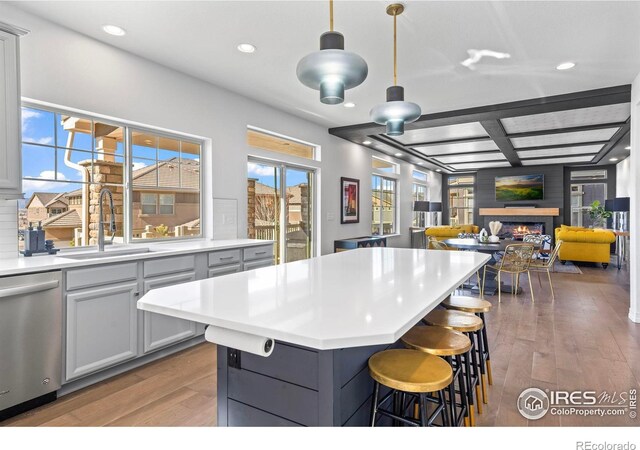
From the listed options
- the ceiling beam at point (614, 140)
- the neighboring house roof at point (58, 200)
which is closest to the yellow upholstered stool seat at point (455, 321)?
the neighboring house roof at point (58, 200)

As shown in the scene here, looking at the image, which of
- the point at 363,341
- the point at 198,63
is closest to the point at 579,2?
the point at 363,341

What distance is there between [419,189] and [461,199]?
280 cm

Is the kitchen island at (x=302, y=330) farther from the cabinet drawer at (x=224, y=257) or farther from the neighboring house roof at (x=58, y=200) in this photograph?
the neighboring house roof at (x=58, y=200)

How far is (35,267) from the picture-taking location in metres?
2.28

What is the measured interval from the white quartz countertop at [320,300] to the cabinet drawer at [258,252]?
1616mm

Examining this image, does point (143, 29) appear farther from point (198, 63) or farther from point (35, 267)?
point (35, 267)

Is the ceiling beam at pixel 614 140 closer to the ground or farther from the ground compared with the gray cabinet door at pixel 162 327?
farther from the ground

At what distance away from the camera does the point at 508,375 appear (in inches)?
110

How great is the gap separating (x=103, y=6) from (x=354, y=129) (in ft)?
13.3

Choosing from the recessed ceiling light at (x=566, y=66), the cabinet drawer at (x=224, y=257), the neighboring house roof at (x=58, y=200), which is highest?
the recessed ceiling light at (x=566, y=66)

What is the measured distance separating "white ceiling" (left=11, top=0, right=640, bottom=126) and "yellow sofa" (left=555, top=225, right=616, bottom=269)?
420 cm

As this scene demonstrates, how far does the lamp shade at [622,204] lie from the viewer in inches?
281
